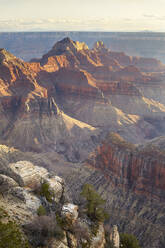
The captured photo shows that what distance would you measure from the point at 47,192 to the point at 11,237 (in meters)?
6.27

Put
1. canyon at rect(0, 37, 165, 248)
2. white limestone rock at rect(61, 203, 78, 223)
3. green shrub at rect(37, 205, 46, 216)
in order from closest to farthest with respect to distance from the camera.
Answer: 1. green shrub at rect(37, 205, 46, 216)
2. white limestone rock at rect(61, 203, 78, 223)
3. canyon at rect(0, 37, 165, 248)

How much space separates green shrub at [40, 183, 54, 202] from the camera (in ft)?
66.4

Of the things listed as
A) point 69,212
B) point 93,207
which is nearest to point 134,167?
point 93,207

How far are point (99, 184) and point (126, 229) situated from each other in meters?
8.98

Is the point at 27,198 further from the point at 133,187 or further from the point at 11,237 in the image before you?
the point at 133,187

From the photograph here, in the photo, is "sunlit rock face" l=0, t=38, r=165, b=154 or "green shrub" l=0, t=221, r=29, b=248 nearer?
"green shrub" l=0, t=221, r=29, b=248

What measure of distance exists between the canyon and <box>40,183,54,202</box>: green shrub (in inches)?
276

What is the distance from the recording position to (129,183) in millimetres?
38500

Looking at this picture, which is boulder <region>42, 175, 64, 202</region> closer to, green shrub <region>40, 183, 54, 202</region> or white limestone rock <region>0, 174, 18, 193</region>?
green shrub <region>40, 183, 54, 202</region>

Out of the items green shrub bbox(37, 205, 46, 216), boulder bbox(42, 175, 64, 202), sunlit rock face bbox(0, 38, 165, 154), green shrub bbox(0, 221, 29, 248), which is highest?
green shrub bbox(0, 221, 29, 248)

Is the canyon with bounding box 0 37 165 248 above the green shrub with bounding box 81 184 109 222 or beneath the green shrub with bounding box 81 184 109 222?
beneath

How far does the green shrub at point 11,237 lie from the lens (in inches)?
551

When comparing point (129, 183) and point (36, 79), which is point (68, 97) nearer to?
point (36, 79)

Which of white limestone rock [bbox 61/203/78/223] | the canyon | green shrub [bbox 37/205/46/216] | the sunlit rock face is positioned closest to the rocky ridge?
white limestone rock [bbox 61/203/78/223]
